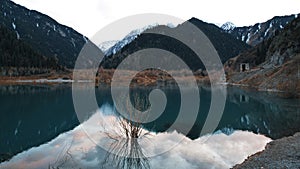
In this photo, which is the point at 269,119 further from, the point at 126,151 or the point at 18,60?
the point at 18,60

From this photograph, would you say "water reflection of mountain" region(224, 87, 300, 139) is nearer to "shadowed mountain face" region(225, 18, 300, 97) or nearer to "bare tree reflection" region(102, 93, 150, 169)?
"shadowed mountain face" region(225, 18, 300, 97)

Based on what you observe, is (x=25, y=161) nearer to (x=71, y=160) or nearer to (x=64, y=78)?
(x=71, y=160)

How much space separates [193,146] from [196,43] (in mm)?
182686

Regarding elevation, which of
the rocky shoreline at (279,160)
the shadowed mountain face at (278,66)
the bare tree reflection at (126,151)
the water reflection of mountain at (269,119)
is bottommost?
the water reflection of mountain at (269,119)

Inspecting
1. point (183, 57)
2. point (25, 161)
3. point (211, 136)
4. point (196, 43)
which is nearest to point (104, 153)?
point (25, 161)

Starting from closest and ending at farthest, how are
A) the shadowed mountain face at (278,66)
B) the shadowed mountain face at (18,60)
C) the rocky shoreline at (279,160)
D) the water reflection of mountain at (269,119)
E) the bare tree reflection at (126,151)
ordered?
the rocky shoreline at (279,160), the bare tree reflection at (126,151), the water reflection of mountain at (269,119), the shadowed mountain face at (278,66), the shadowed mountain face at (18,60)

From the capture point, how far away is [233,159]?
1413 centimetres

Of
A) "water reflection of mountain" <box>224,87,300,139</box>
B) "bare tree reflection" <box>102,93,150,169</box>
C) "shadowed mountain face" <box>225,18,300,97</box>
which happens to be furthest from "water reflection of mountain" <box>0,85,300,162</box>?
"shadowed mountain face" <box>225,18,300,97</box>

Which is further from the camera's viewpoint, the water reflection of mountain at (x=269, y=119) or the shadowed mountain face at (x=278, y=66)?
the shadowed mountain face at (x=278, y=66)

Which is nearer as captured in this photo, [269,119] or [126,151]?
[126,151]

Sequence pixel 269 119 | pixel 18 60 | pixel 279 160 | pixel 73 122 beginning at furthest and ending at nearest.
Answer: pixel 18 60, pixel 269 119, pixel 73 122, pixel 279 160

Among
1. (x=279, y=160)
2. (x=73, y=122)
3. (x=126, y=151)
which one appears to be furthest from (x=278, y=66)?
(x=279, y=160)

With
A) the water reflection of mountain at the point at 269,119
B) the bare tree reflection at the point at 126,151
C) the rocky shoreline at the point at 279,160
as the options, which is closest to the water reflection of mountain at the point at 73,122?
the water reflection of mountain at the point at 269,119

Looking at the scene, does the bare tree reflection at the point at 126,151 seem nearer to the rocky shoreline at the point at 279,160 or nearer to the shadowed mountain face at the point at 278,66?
the rocky shoreline at the point at 279,160
